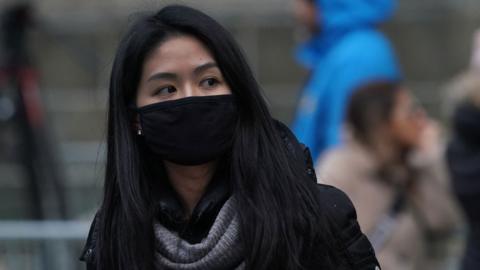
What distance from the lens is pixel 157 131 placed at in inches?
104

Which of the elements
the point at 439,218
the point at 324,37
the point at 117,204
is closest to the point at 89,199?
the point at 324,37

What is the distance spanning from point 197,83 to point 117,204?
35 centimetres

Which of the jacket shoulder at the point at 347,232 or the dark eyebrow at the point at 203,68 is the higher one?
the dark eyebrow at the point at 203,68

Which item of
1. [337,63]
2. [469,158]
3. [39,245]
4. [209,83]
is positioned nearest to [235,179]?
[209,83]

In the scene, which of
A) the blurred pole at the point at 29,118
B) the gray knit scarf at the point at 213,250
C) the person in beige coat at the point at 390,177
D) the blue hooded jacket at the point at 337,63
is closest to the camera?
the gray knit scarf at the point at 213,250

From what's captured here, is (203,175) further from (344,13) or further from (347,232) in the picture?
(344,13)

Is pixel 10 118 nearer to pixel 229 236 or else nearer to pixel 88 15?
pixel 88 15

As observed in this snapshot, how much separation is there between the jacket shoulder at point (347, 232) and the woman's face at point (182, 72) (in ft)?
1.12

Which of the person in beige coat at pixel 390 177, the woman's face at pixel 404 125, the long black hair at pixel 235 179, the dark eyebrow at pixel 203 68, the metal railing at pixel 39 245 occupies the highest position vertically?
the dark eyebrow at pixel 203 68

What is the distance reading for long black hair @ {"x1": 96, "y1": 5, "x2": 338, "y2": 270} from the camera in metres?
2.57

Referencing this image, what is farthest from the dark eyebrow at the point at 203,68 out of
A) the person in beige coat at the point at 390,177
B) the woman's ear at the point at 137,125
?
the person in beige coat at the point at 390,177

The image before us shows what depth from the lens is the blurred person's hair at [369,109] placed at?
473 cm

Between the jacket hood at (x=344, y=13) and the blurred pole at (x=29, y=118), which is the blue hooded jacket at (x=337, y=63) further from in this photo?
the blurred pole at (x=29, y=118)

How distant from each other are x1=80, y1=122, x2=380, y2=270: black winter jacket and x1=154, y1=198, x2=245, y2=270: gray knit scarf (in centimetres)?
4
